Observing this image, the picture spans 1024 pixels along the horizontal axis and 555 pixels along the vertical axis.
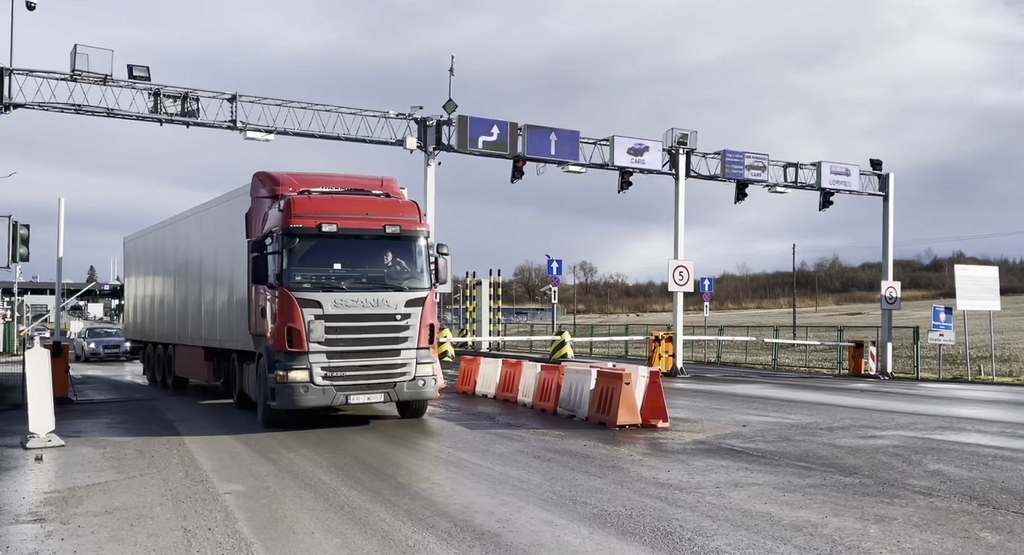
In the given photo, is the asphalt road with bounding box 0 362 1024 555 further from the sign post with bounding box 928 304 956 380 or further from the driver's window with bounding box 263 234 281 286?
the sign post with bounding box 928 304 956 380

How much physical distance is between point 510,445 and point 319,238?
3842 millimetres

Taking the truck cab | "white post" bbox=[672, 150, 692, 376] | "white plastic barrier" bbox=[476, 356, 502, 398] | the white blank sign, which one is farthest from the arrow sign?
the white blank sign

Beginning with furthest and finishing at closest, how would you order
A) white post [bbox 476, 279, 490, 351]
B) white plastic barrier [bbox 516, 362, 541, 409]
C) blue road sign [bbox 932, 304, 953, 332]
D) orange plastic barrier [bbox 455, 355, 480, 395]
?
white post [bbox 476, 279, 490, 351]
blue road sign [bbox 932, 304, 953, 332]
orange plastic barrier [bbox 455, 355, 480, 395]
white plastic barrier [bbox 516, 362, 541, 409]

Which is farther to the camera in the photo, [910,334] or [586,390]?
[910,334]

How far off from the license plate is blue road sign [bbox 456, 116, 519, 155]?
42.5ft

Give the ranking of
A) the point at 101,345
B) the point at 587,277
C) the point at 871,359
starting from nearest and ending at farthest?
the point at 871,359
the point at 101,345
the point at 587,277

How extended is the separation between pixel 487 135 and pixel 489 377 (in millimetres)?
8807

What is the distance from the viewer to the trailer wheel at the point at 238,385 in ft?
51.0

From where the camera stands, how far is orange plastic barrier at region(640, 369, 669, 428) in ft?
43.3

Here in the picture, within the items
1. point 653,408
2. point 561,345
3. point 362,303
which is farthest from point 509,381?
point 561,345

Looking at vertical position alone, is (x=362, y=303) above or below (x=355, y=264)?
below

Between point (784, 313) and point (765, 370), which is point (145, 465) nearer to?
point (765, 370)

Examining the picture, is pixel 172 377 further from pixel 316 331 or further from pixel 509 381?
pixel 316 331

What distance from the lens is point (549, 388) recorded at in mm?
15570
